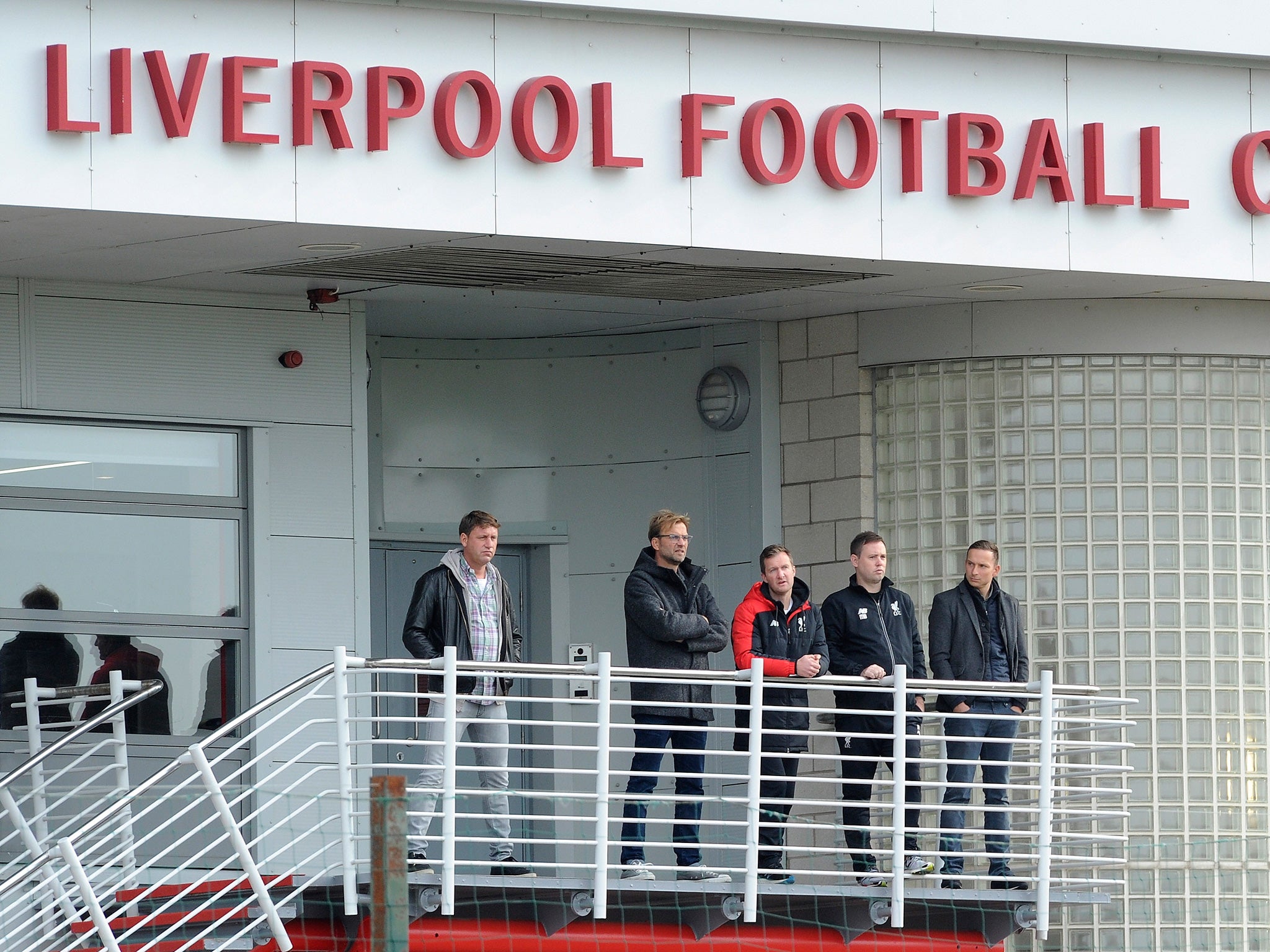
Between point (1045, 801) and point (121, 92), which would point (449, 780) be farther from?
point (121, 92)

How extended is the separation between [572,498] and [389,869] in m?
8.35

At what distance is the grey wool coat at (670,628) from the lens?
385 inches

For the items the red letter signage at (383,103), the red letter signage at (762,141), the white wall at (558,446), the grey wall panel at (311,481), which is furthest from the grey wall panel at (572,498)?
the red letter signage at (383,103)

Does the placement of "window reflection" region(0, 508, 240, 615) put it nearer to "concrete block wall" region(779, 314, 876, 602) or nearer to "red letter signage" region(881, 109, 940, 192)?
"concrete block wall" region(779, 314, 876, 602)

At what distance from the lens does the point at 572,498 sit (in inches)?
551

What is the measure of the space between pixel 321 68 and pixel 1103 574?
5.59m

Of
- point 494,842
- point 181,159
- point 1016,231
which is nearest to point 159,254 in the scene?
point 181,159

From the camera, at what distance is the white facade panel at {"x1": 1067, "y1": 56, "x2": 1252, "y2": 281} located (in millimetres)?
11352

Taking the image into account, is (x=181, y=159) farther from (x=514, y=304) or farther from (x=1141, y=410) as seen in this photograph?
(x=1141, y=410)

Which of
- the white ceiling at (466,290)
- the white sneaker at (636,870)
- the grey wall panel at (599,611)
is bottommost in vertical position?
the white sneaker at (636,870)

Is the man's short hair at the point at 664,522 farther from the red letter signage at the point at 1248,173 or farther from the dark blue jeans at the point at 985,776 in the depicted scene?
the red letter signage at the point at 1248,173

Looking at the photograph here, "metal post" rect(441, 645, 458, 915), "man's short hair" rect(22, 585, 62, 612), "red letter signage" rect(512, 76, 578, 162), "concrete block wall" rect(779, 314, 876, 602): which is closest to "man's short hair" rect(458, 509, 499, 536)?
"metal post" rect(441, 645, 458, 915)

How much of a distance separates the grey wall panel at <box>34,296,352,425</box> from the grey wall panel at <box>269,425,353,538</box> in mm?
100

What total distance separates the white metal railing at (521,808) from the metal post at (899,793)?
0.6 inches
